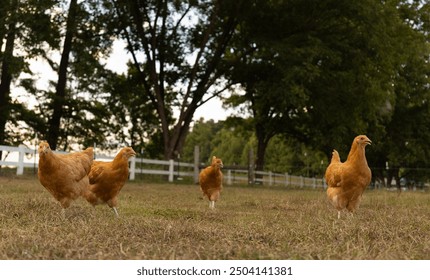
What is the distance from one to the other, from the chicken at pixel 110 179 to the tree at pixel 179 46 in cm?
1653

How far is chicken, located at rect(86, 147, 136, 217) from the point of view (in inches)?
258

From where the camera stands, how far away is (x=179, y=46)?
2411 centimetres

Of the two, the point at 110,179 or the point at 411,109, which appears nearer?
the point at 110,179

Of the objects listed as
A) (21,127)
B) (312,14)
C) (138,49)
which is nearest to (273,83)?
(312,14)

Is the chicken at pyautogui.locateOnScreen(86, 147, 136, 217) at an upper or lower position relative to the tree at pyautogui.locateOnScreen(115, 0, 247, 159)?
lower

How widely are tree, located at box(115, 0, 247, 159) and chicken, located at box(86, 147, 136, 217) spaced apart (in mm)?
16527

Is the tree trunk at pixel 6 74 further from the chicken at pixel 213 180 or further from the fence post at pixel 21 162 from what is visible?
the chicken at pixel 213 180

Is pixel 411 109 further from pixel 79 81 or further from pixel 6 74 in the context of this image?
pixel 6 74

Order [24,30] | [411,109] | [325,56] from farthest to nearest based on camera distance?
[411,109] < [325,56] < [24,30]

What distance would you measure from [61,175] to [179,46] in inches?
746

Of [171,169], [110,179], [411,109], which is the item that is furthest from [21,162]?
[411,109]

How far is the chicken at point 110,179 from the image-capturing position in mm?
6543

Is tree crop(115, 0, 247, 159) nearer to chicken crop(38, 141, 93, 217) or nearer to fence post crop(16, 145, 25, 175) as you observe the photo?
fence post crop(16, 145, 25, 175)

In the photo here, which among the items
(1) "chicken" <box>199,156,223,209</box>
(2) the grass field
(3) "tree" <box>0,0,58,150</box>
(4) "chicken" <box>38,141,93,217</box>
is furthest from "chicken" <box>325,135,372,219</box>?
(3) "tree" <box>0,0,58,150</box>
